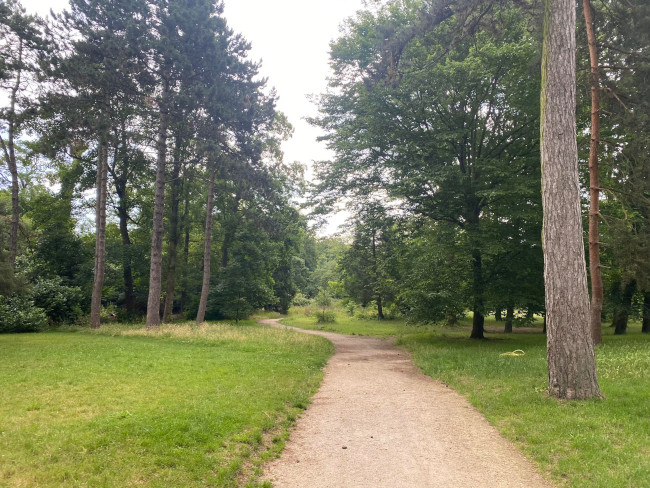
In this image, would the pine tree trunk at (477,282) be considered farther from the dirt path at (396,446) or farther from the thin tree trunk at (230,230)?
the thin tree trunk at (230,230)

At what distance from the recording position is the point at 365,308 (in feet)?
135

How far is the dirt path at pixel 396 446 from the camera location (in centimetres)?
433

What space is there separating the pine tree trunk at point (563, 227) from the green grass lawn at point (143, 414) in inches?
189

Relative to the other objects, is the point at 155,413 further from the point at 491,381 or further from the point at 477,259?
the point at 477,259

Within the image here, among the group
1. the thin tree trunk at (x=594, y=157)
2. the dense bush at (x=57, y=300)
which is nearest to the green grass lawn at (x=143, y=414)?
the thin tree trunk at (x=594, y=157)

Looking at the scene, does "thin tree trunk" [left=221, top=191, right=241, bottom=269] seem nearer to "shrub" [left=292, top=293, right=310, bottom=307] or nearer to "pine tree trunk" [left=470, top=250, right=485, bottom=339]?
"shrub" [left=292, top=293, right=310, bottom=307]

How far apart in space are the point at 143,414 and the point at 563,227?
25.0 ft

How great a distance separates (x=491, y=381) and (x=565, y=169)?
4.75 meters

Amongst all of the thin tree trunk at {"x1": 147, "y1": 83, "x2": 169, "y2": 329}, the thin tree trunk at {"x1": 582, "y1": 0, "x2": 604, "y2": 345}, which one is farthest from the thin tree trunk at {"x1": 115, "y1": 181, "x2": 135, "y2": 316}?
the thin tree trunk at {"x1": 582, "y1": 0, "x2": 604, "y2": 345}

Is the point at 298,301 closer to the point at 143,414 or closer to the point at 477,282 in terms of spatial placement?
the point at 477,282

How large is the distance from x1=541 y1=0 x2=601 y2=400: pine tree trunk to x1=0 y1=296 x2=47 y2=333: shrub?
22036mm

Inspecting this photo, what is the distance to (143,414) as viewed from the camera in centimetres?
562

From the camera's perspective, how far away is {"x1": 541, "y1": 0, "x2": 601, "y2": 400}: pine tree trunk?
6629 mm

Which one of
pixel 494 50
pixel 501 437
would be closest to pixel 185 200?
pixel 494 50
